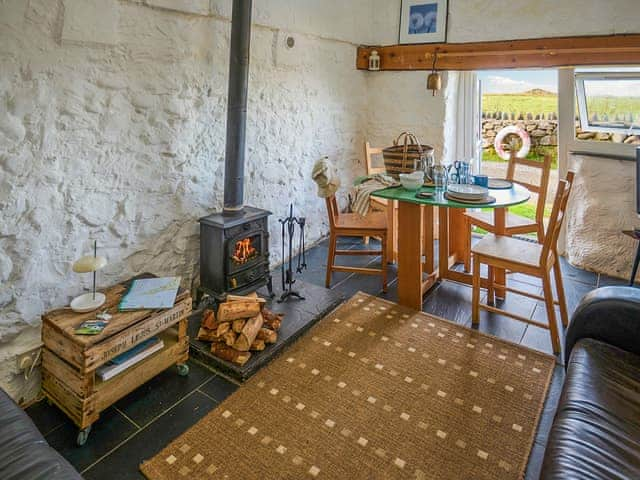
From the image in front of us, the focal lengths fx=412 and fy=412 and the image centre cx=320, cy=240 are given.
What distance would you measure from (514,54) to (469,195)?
1.86 metres

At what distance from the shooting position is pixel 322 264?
3561mm

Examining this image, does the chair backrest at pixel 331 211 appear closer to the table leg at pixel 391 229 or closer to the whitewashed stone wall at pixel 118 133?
the table leg at pixel 391 229

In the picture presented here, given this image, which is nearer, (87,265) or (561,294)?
(87,265)

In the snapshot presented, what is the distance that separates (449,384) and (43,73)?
240 cm

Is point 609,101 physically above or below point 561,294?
above

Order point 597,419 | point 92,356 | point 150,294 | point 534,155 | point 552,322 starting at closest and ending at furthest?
point 597,419 < point 92,356 < point 150,294 < point 552,322 < point 534,155

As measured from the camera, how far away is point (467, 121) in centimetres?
410

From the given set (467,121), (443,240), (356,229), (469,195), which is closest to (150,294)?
(356,229)

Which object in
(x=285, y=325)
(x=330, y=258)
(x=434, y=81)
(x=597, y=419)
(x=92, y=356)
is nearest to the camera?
(x=597, y=419)

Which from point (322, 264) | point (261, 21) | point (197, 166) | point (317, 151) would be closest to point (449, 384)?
point (322, 264)

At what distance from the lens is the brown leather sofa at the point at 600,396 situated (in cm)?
117

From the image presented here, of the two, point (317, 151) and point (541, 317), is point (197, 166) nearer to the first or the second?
point (317, 151)

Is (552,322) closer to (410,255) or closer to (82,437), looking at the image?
(410,255)

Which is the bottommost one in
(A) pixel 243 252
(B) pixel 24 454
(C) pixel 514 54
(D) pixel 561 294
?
(B) pixel 24 454
